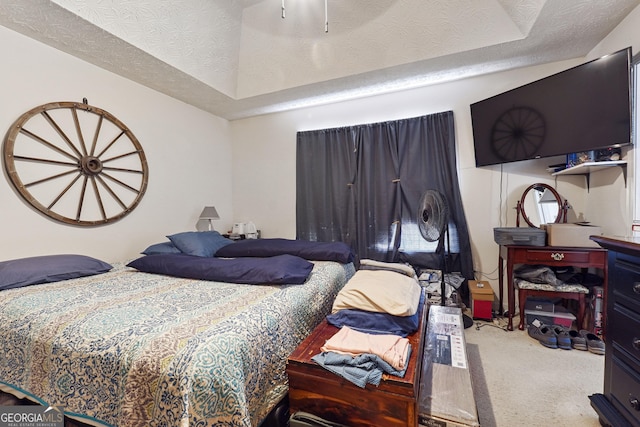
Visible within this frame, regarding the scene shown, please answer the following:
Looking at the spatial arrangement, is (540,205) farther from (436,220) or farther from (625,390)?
(625,390)

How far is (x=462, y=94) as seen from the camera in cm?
295

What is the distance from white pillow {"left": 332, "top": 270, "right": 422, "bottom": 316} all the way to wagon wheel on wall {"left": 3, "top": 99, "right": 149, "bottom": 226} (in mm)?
2503

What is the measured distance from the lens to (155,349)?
3.22 ft

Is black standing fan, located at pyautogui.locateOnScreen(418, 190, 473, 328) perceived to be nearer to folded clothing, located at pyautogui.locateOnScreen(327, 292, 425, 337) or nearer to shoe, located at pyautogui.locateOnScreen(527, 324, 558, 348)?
shoe, located at pyautogui.locateOnScreen(527, 324, 558, 348)

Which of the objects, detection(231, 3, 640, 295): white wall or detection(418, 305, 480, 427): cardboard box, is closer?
detection(418, 305, 480, 427): cardboard box

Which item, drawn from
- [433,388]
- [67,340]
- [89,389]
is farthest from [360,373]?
[67,340]

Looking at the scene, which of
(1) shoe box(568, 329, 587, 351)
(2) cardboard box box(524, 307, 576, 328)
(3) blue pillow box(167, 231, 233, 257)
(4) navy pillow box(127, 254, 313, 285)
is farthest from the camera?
(3) blue pillow box(167, 231, 233, 257)

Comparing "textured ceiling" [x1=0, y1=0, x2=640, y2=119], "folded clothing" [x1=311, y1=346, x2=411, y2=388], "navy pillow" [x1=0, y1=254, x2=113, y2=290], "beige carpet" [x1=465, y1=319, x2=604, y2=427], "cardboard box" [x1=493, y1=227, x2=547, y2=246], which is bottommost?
"beige carpet" [x1=465, y1=319, x2=604, y2=427]

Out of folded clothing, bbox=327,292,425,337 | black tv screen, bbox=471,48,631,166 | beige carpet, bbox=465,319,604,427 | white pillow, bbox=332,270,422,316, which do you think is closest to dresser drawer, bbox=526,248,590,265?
beige carpet, bbox=465,319,604,427

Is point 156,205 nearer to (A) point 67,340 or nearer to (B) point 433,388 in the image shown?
(A) point 67,340

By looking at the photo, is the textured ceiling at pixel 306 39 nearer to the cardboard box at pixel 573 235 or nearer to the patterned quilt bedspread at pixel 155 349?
the cardboard box at pixel 573 235

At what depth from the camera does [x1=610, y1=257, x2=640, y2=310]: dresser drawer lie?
1.16m

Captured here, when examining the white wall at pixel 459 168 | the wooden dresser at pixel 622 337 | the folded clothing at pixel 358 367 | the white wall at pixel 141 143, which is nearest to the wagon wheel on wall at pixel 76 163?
the white wall at pixel 141 143

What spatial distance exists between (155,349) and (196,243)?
1.93 metres
